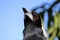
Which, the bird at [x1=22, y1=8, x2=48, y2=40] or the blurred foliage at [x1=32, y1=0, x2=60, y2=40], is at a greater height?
the bird at [x1=22, y1=8, x2=48, y2=40]

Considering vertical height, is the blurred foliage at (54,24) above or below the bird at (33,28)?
below

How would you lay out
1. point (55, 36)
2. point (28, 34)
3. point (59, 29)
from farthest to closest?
point (59, 29) < point (55, 36) < point (28, 34)

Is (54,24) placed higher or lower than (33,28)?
lower

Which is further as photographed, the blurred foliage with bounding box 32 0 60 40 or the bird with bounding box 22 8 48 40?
the blurred foliage with bounding box 32 0 60 40

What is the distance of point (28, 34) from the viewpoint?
0.35 meters

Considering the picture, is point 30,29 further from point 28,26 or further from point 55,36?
point 55,36

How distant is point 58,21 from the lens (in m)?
1.24

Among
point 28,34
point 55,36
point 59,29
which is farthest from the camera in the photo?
point 59,29

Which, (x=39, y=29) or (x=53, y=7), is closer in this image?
(x=39, y=29)

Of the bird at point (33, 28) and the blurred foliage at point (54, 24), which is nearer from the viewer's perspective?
the bird at point (33, 28)

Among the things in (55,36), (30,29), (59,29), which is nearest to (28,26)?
(30,29)

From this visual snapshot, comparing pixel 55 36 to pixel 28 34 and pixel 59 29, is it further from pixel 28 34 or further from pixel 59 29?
pixel 28 34

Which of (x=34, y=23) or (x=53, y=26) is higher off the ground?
(x=34, y=23)

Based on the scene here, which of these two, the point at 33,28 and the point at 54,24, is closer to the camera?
the point at 33,28
